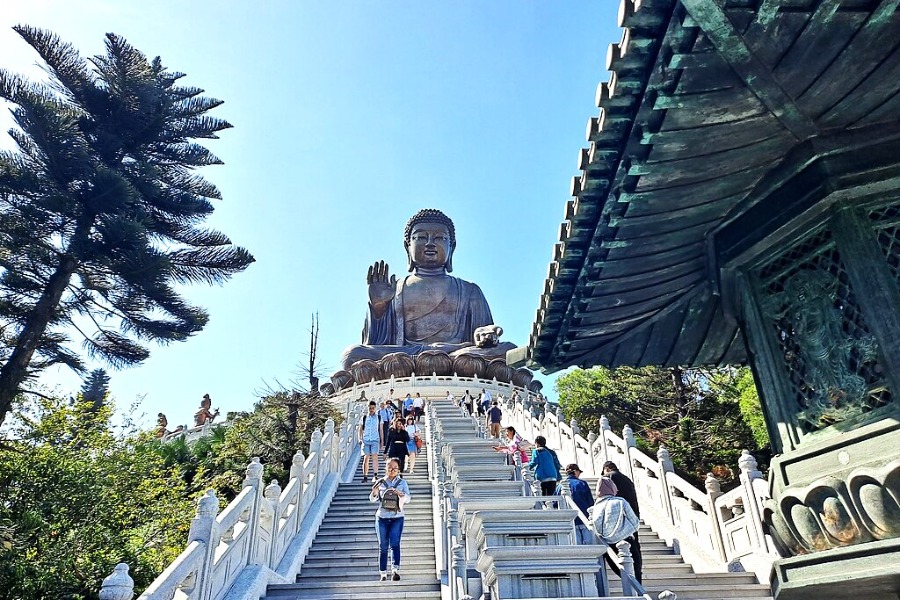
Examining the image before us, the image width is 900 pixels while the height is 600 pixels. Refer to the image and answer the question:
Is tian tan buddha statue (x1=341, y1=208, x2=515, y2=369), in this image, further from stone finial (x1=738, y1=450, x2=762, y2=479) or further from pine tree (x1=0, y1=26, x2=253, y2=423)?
stone finial (x1=738, y1=450, x2=762, y2=479)

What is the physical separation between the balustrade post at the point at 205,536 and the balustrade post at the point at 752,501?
182 inches

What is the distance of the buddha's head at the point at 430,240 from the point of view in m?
27.5

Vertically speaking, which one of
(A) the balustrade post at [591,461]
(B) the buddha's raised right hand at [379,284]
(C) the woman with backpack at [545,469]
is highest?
(B) the buddha's raised right hand at [379,284]

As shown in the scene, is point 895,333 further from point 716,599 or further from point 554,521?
point 716,599

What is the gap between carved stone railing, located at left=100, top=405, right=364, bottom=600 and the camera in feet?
14.6

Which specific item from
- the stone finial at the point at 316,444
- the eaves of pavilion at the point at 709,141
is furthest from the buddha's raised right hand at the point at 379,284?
the eaves of pavilion at the point at 709,141

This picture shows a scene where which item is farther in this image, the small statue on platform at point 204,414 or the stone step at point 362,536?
the small statue on platform at point 204,414

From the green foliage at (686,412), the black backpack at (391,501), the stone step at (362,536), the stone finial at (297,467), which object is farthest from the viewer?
the green foliage at (686,412)

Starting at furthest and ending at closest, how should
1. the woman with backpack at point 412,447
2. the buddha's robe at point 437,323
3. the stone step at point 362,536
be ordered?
the buddha's robe at point 437,323 < the woman with backpack at point 412,447 < the stone step at point 362,536

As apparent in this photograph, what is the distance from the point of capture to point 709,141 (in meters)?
2.49

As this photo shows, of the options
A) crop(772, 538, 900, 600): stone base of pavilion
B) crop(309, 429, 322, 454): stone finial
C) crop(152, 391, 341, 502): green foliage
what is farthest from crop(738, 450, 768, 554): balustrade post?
crop(152, 391, 341, 502): green foliage

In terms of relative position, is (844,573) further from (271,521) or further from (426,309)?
(426,309)

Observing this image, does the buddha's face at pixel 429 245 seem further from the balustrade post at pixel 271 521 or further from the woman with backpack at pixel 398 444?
the balustrade post at pixel 271 521

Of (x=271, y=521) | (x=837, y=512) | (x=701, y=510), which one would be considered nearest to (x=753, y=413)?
(x=701, y=510)
